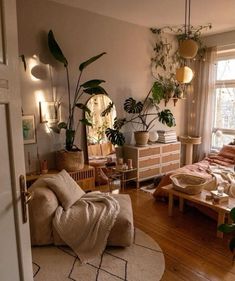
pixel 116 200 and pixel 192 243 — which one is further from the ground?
pixel 116 200

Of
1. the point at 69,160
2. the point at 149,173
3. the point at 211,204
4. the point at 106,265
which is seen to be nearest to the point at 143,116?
the point at 149,173

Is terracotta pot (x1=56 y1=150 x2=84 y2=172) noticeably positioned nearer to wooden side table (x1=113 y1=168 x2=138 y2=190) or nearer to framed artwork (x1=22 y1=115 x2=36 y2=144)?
framed artwork (x1=22 y1=115 x2=36 y2=144)

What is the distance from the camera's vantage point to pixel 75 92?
3.71 metres

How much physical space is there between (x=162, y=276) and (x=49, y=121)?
2397 millimetres

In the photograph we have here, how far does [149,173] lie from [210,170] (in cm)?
110

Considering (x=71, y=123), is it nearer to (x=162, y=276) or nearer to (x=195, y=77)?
(x=162, y=276)

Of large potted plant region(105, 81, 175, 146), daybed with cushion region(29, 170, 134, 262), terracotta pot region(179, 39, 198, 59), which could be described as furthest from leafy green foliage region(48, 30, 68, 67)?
daybed with cushion region(29, 170, 134, 262)

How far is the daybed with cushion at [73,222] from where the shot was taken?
2355mm

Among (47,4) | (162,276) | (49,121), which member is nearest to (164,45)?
(47,4)

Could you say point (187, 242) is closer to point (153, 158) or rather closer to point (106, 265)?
point (106, 265)

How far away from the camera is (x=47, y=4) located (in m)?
3.28

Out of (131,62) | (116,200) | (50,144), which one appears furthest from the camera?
(131,62)

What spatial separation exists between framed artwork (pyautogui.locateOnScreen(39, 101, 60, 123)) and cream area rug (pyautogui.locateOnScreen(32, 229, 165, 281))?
1702 mm

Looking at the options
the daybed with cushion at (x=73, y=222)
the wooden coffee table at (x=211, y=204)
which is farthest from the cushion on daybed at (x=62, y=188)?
the wooden coffee table at (x=211, y=204)
